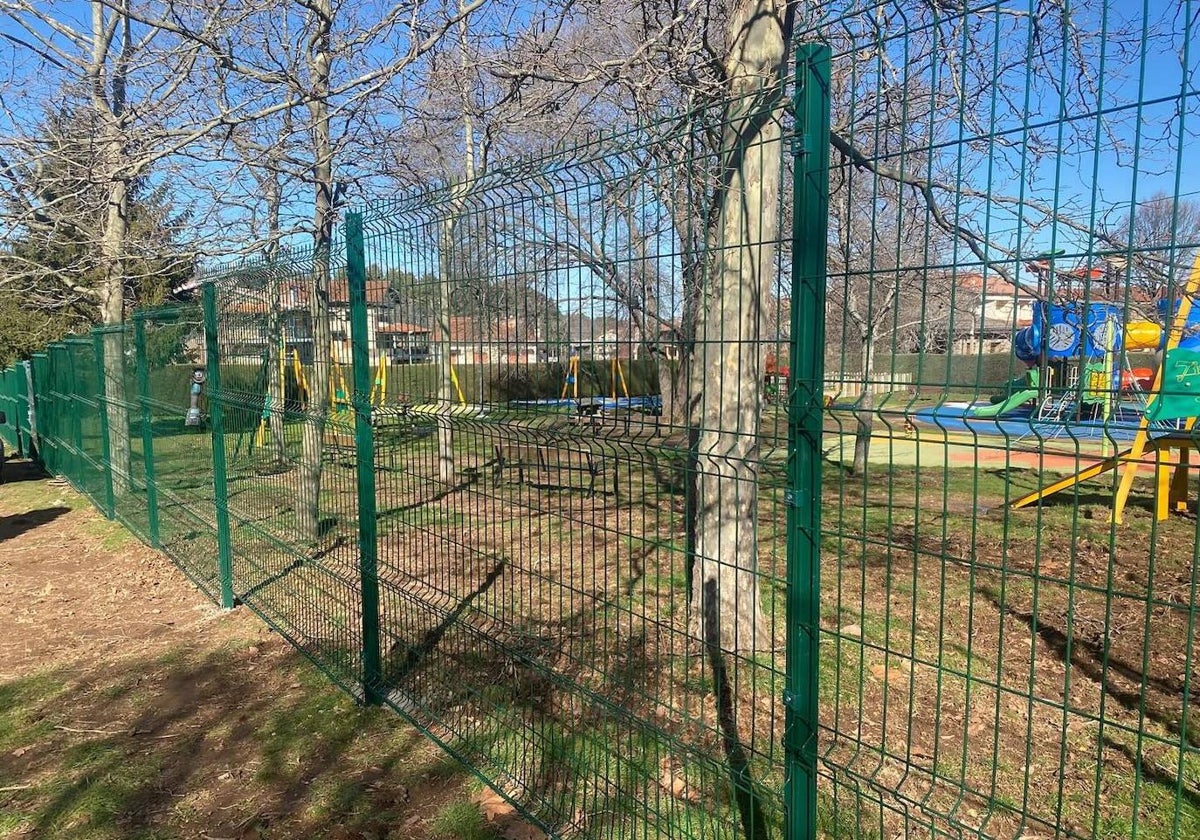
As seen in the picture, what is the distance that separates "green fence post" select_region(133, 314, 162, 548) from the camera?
725cm

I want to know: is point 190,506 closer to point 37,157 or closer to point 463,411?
point 37,157

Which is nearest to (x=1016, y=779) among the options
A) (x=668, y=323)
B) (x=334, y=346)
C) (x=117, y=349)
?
(x=668, y=323)

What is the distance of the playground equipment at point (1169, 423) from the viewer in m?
1.55

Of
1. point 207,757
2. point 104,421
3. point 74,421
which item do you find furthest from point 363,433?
point 74,421

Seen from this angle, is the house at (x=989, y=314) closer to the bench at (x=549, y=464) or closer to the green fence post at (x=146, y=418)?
the bench at (x=549, y=464)

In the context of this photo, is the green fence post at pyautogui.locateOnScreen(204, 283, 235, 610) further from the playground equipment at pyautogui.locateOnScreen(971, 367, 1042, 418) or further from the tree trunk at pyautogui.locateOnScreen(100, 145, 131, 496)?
the playground equipment at pyautogui.locateOnScreen(971, 367, 1042, 418)

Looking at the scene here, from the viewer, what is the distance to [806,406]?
2.12 metres

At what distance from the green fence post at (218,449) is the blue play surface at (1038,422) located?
540 cm

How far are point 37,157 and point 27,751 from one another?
391 cm

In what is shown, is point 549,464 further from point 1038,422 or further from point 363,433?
point 1038,422

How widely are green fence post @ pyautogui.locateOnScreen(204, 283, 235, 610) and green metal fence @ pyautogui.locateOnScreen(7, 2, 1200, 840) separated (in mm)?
24

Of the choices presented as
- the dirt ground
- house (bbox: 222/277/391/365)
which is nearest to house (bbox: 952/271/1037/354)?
the dirt ground

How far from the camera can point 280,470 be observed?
5.47 metres

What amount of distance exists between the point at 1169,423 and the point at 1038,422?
350mm
